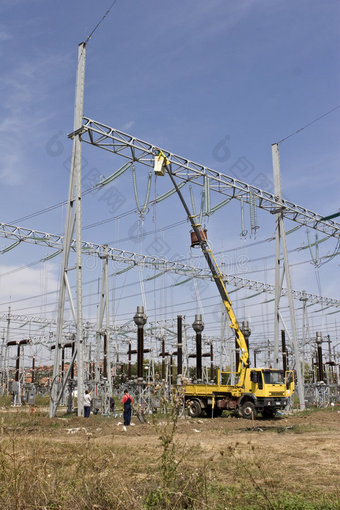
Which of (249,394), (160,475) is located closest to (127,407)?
(249,394)

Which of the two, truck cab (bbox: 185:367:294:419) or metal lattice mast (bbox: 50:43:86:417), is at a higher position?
metal lattice mast (bbox: 50:43:86:417)

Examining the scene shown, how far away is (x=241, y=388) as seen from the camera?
21672 millimetres

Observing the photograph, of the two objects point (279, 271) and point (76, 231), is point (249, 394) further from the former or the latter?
point (76, 231)

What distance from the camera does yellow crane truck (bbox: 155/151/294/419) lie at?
21109mm

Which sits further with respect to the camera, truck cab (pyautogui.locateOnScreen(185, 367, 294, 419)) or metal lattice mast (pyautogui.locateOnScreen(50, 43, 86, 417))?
truck cab (pyautogui.locateOnScreen(185, 367, 294, 419))

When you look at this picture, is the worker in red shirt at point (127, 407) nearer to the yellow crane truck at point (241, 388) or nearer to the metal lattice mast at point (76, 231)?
the metal lattice mast at point (76, 231)

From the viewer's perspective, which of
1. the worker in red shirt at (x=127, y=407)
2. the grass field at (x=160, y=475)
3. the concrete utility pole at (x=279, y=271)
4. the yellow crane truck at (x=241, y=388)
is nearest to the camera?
the grass field at (x=160, y=475)

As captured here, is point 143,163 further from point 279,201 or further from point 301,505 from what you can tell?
point 301,505

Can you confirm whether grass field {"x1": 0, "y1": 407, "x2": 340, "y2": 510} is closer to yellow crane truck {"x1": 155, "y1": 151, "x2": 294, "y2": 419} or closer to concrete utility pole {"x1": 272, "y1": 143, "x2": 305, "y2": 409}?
yellow crane truck {"x1": 155, "y1": 151, "x2": 294, "y2": 419}

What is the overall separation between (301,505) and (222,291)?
1681 centimetres

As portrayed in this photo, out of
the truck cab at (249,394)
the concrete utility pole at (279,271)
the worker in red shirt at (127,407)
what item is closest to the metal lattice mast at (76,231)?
the worker in red shirt at (127,407)

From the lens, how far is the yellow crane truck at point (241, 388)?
21109 mm

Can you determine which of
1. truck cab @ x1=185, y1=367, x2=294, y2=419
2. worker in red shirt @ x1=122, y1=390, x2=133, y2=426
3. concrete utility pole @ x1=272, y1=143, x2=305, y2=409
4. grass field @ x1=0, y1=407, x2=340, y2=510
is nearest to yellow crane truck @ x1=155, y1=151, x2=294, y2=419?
truck cab @ x1=185, y1=367, x2=294, y2=419

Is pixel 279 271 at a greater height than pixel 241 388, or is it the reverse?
pixel 279 271
